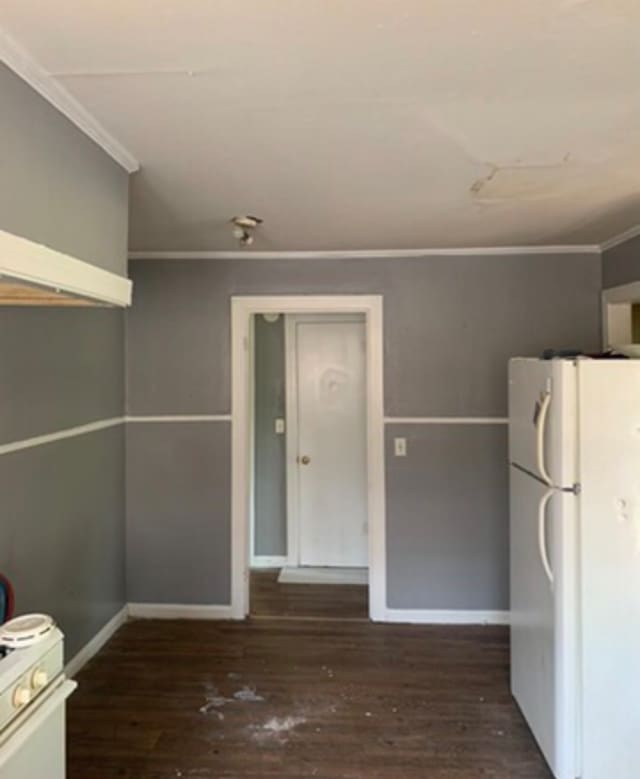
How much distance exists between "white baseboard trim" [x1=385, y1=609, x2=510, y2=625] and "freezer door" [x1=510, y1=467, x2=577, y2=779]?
3.27 feet

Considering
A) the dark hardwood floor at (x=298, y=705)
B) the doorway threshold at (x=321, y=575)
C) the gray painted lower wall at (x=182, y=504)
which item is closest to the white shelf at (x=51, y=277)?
the dark hardwood floor at (x=298, y=705)

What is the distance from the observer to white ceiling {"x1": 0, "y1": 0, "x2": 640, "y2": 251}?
1.21 meters

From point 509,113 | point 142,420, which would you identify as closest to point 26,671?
point 509,113

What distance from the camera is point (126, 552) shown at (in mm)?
3834

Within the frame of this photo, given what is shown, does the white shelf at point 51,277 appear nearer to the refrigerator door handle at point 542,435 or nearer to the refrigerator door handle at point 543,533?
the refrigerator door handle at point 542,435

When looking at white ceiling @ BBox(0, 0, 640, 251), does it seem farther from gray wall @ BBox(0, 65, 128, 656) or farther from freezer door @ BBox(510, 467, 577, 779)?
freezer door @ BBox(510, 467, 577, 779)

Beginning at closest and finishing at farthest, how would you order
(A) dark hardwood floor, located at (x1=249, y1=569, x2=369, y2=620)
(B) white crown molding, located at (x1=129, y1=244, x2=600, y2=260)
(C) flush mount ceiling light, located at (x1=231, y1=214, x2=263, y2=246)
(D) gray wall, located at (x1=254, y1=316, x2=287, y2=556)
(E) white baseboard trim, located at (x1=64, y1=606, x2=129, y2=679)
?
(C) flush mount ceiling light, located at (x1=231, y1=214, x2=263, y2=246) < (E) white baseboard trim, located at (x1=64, y1=606, x2=129, y2=679) < (B) white crown molding, located at (x1=129, y1=244, x2=600, y2=260) < (A) dark hardwood floor, located at (x1=249, y1=569, x2=369, y2=620) < (D) gray wall, located at (x1=254, y1=316, x2=287, y2=556)

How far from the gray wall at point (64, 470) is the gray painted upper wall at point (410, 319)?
0.27 meters

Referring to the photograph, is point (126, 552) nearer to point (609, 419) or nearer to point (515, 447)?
point (515, 447)

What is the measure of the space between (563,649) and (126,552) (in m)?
2.69

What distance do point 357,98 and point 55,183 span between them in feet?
2.68

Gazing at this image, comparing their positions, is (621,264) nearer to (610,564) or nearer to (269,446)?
(610,564)

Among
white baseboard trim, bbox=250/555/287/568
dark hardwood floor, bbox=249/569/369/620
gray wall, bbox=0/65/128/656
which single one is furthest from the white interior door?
gray wall, bbox=0/65/128/656

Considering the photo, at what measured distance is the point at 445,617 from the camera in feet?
12.4
